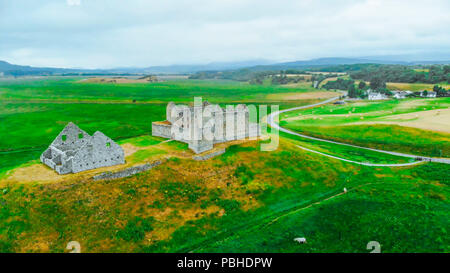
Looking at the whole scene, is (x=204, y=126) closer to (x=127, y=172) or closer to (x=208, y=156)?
(x=208, y=156)

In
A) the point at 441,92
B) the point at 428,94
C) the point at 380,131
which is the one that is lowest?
the point at 380,131

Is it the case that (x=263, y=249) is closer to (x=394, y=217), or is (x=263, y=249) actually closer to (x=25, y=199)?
(x=394, y=217)

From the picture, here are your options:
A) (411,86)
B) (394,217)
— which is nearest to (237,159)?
(394,217)

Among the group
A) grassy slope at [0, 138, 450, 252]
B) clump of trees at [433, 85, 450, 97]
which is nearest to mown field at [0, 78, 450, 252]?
grassy slope at [0, 138, 450, 252]

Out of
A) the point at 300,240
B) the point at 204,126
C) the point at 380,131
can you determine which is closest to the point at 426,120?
the point at 380,131

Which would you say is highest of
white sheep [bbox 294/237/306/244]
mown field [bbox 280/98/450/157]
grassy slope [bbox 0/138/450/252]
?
mown field [bbox 280/98/450/157]

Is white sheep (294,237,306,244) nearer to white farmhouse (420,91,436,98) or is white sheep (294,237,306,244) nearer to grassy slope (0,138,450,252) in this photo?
grassy slope (0,138,450,252)

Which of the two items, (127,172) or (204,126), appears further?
(204,126)
